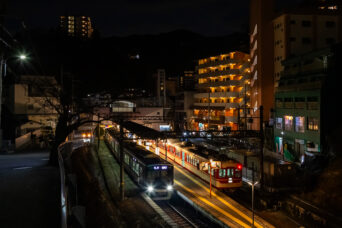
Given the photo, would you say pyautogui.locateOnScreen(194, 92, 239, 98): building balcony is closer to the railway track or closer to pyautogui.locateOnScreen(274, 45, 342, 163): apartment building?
pyautogui.locateOnScreen(274, 45, 342, 163): apartment building

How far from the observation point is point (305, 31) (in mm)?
28859

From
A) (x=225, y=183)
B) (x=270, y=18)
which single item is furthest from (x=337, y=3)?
(x=225, y=183)

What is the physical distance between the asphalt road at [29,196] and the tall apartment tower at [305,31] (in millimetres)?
23842

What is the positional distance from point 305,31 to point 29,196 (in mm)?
28018

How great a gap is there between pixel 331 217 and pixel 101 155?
18.4m

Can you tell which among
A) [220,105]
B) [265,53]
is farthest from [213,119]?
[265,53]

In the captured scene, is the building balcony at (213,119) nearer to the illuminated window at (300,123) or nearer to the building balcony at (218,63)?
the building balcony at (218,63)

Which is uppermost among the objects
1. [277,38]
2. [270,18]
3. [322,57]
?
[270,18]

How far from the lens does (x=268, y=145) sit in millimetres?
27938

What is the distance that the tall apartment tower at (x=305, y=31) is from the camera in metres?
28.6

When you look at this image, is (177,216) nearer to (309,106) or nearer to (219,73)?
(309,106)

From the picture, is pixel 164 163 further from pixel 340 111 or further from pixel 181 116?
pixel 181 116

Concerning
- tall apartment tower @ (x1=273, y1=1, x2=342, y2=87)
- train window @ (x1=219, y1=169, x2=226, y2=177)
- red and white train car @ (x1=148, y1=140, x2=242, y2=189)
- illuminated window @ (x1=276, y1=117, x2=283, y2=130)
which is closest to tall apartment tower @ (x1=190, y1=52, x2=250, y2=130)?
tall apartment tower @ (x1=273, y1=1, x2=342, y2=87)

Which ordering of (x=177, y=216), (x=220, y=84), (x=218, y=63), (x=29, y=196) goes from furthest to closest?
(x=218, y=63) → (x=220, y=84) → (x=177, y=216) → (x=29, y=196)
